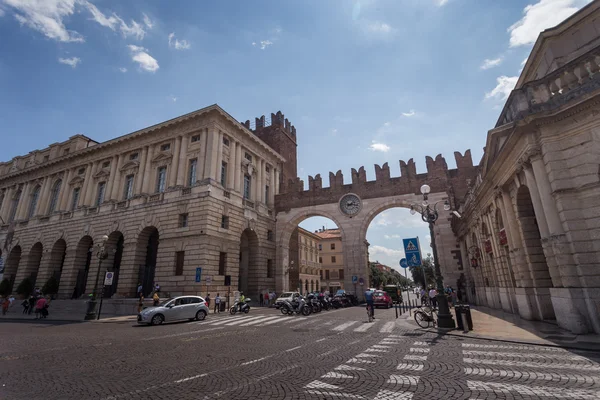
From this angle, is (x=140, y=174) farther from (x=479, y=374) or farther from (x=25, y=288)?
(x=479, y=374)

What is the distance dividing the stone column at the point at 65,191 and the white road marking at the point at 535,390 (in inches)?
1588

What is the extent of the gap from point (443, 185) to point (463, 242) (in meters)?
6.55

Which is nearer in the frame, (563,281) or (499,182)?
(563,281)

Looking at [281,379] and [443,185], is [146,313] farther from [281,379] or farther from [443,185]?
[443,185]

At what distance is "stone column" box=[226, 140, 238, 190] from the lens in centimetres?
2792

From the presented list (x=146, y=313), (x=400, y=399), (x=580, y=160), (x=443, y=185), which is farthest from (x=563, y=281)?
(x=443, y=185)

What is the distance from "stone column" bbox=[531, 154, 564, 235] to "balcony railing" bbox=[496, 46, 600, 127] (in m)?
1.75

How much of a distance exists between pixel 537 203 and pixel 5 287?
1824 inches

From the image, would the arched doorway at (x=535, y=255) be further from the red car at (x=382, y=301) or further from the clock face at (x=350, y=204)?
the clock face at (x=350, y=204)

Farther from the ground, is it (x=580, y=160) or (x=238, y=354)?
(x=580, y=160)

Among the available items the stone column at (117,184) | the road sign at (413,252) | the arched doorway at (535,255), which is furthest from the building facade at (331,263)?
the arched doorway at (535,255)

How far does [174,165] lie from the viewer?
27.4 meters

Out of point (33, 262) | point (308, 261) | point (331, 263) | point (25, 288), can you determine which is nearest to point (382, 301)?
point (308, 261)

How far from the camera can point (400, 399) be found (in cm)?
432
